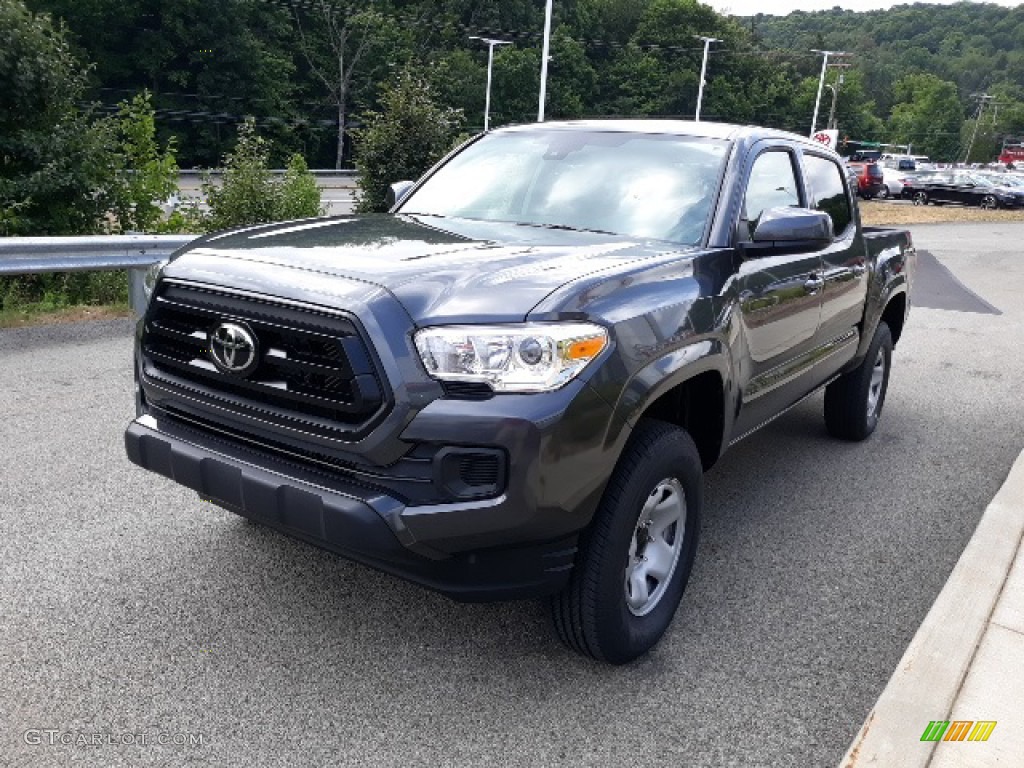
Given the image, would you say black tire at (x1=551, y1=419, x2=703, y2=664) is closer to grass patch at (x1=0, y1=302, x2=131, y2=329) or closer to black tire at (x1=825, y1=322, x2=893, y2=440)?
black tire at (x1=825, y1=322, x2=893, y2=440)

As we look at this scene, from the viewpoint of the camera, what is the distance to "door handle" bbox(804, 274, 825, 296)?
14.5ft

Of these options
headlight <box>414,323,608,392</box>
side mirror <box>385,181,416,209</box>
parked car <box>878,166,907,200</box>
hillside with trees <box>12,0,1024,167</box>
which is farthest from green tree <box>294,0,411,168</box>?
headlight <box>414,323,608,392</box>

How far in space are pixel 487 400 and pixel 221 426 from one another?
0.97 metres

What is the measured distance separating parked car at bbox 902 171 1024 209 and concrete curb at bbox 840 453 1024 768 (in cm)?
4256

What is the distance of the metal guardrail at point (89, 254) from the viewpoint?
23.6ft

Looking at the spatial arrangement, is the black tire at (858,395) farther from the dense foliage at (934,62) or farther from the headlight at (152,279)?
the dense foliage at (934,62)

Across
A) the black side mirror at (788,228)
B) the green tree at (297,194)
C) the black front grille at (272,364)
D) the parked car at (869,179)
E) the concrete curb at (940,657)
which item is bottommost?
the parked car at (869,179)

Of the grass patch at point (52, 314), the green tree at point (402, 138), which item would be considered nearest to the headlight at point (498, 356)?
the grass patch at point (52, 314)

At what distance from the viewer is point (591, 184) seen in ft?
13.7

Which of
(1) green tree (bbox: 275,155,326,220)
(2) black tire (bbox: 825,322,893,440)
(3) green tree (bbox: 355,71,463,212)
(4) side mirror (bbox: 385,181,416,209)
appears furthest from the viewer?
(3) green tree (bbox: 355,71,463,212)

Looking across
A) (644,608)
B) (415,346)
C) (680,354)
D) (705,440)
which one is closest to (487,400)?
(415,346)

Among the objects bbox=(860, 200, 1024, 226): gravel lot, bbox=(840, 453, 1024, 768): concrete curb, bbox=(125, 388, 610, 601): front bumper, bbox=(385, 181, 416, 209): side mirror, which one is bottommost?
bbox=(860, 200, 1024, 226): gravel lot

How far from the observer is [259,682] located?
9.80ft

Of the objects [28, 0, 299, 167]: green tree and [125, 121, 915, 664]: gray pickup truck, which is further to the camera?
[28, 0, 299, 167]: green tree
